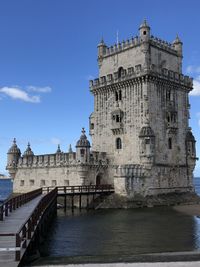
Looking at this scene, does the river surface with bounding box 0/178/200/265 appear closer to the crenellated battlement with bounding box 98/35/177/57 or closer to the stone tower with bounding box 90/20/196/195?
the stone tower with bounding box 90/20/196/195

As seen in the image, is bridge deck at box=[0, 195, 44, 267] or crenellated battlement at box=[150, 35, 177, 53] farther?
crenellated battlement at box=[150, 35, 177, 53]

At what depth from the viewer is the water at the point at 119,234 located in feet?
68.8

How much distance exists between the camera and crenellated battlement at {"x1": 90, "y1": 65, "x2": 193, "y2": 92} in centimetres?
4672

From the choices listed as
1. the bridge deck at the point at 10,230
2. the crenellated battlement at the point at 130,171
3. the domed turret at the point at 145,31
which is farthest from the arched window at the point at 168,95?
the bridge deck at the point at 10,230

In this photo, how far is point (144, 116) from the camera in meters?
45.5

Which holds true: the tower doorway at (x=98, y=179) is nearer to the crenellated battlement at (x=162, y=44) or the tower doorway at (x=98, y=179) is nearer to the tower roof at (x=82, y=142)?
the tower roof at (x=82, y=142)

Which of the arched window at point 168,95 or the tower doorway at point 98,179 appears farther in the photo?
the arched window at point 168,95

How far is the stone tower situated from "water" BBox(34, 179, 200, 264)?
8.25 m

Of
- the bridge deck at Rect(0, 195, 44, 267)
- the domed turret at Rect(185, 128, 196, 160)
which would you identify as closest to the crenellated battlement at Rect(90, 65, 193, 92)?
the domed turret at Rect(185, 128, 196, 160)

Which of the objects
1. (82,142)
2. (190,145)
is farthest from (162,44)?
(82,142)

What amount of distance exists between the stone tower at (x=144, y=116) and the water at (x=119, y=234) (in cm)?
825

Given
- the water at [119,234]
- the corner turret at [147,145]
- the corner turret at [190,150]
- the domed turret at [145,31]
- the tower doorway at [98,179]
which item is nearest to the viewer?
the water at [119,234]

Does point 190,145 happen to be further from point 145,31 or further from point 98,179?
point 145,31

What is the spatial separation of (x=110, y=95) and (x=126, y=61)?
5.03 meters
